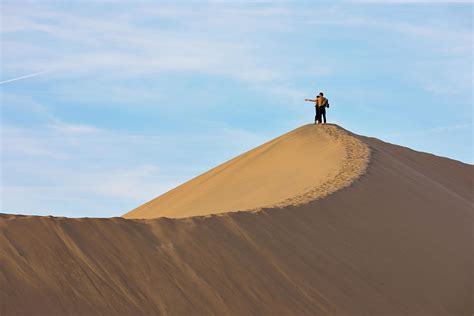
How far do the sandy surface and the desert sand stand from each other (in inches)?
2.9

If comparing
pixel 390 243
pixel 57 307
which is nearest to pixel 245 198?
pixel 390 243

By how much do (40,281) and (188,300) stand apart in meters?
A: 2.25

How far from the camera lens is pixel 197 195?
83.0 feet

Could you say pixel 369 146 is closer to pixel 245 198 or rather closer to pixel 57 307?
pixel 245 198

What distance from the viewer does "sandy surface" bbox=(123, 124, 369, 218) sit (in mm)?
22062

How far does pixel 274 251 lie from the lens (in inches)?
669

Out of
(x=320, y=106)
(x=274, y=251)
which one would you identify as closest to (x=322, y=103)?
(x=320, y=106)

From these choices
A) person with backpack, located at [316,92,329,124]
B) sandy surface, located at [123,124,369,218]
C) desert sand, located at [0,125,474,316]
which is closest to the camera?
desert sand, located at [0,125,474,316]

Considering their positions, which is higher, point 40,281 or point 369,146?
point 369,146

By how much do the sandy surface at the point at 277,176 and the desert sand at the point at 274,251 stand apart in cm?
7

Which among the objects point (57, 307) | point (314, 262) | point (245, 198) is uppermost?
point (245, 198)

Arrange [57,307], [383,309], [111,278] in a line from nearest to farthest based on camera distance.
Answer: [57,307] → [111,278] → [383,309]

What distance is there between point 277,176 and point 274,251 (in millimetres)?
7227

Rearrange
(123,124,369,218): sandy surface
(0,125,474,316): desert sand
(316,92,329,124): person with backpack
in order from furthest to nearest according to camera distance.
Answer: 1. (316,92,329,124): person with backpack
2. (123,124,369,218): sandy surface
3. (0,125,474,316): desert sand
